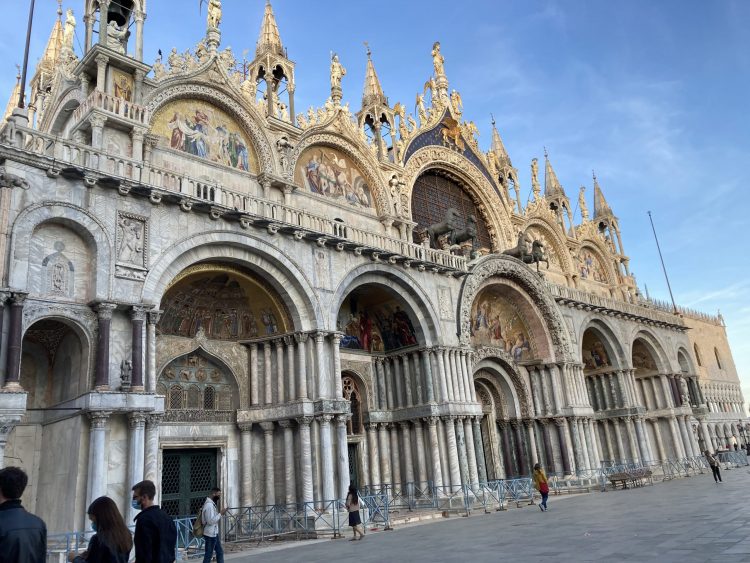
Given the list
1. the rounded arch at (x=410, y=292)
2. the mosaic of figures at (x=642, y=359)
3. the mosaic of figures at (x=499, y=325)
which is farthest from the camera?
the mosaic of figures at (x=642, y=359)

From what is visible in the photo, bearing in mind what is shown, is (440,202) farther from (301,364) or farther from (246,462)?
(246,462)

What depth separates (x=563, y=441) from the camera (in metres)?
26.2

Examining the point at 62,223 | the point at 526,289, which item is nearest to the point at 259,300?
the point at 62,223

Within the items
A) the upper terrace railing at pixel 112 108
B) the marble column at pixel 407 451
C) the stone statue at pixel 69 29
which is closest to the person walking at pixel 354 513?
the marble column at pixel 407 451

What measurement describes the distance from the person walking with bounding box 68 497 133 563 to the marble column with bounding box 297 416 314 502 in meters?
12.2

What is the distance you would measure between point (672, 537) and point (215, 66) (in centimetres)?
1765

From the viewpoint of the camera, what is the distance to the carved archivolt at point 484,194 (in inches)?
1127

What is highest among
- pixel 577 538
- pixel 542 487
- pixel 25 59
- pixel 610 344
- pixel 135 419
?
pixel 25 59

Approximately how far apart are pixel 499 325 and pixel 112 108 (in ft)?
58.3

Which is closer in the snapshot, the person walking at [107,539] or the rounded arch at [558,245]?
the person walking at [107,539]

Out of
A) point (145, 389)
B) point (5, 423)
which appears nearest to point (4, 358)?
point (5, 423)

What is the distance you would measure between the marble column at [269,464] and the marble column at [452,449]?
6183mm

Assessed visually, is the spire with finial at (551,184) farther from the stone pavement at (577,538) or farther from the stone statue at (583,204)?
the stone pavement at (577,538)

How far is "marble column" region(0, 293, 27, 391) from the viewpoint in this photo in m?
11.6
